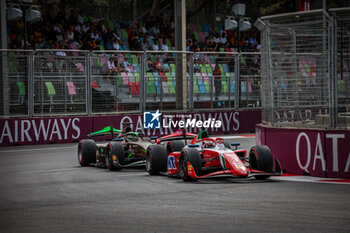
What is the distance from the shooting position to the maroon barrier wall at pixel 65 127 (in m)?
19.1

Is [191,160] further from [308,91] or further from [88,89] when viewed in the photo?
[88,89]

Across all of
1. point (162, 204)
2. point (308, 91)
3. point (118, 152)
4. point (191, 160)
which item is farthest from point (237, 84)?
point (162, 204)

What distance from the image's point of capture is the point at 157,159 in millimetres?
11930

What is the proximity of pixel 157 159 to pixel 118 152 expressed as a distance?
4.21ft

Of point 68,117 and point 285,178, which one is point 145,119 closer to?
point 68,117

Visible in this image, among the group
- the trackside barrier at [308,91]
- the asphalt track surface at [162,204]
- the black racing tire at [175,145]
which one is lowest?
the asphalt track surface at [162,204]

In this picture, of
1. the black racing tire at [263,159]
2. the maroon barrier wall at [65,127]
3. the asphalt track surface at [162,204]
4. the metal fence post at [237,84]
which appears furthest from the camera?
the metal fence post at [237,84]

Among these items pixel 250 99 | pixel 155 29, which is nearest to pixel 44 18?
pixel 155 29

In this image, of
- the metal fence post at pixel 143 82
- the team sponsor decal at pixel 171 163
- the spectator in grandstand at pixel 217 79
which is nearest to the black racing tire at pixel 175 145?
the team sponsor decal at pixel 171 163

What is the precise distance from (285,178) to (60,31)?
650 inches

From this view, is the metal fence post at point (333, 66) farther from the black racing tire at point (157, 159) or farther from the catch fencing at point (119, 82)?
the catch fencing at point (119, 82)

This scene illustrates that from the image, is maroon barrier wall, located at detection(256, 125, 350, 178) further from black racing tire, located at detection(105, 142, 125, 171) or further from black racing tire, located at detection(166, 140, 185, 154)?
black racing tire, located at detection(105, 142, 125, 171)

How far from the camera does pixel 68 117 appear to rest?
65.6 feet

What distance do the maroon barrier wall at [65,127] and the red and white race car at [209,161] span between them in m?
6.88
